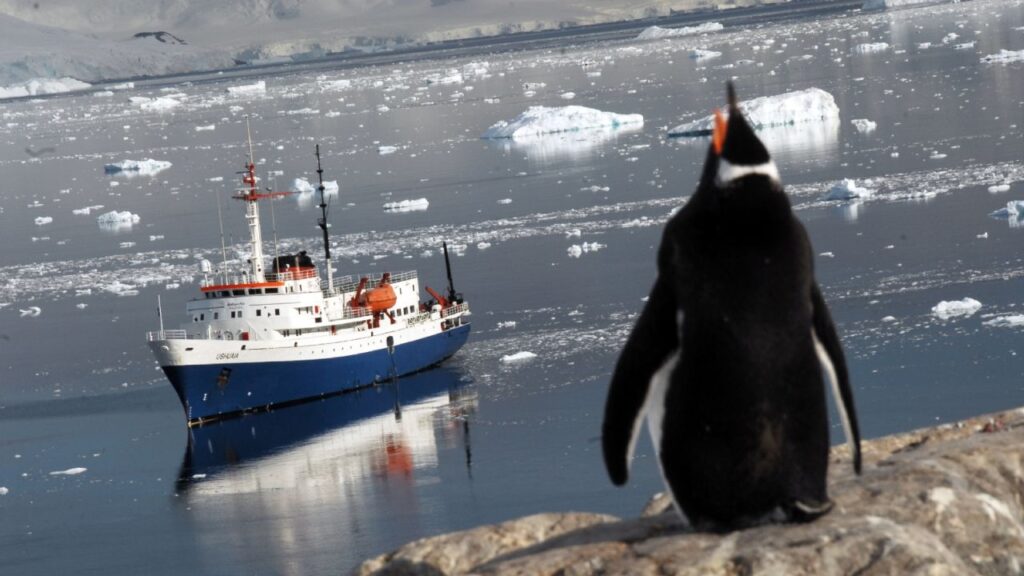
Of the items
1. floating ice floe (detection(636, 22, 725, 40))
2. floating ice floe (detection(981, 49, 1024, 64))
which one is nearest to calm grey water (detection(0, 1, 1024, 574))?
floating ice floe (detection(981, 49, 1024, 64))

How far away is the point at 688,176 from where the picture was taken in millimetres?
40438

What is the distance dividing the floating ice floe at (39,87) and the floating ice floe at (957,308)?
A: 104303 mm

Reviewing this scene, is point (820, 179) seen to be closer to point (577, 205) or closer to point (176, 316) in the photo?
point (577, 205)

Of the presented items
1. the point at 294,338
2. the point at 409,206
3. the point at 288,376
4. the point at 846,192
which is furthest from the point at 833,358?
the point at 409,206

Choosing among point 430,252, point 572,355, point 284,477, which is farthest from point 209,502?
point 430,252

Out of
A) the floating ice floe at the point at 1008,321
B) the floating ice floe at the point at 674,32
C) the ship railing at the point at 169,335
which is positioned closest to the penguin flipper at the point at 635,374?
the floating ice floe at the point at 1008,321

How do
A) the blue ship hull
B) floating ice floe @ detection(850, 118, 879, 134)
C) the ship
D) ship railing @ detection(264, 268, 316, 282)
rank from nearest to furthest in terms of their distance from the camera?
the blue ship hull < the ship < ship railing @ detection(264, 268, 316, 282) < floating ice floe @ detection(850, 118, 879, 134)

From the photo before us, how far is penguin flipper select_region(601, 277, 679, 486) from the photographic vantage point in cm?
448

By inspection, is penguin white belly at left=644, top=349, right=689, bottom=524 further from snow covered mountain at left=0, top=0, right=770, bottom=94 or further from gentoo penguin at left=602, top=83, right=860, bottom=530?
snow covered mountain at left=0, top=0, right=770, bottom=94

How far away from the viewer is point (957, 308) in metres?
24.0

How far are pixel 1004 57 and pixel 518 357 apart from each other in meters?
46.0

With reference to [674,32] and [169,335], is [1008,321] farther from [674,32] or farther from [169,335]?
[674,32]

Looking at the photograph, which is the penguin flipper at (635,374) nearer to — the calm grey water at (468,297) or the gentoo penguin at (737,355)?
the gentoo penguin at (737,355)

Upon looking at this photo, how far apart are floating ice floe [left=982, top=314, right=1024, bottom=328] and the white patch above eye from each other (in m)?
19.6
